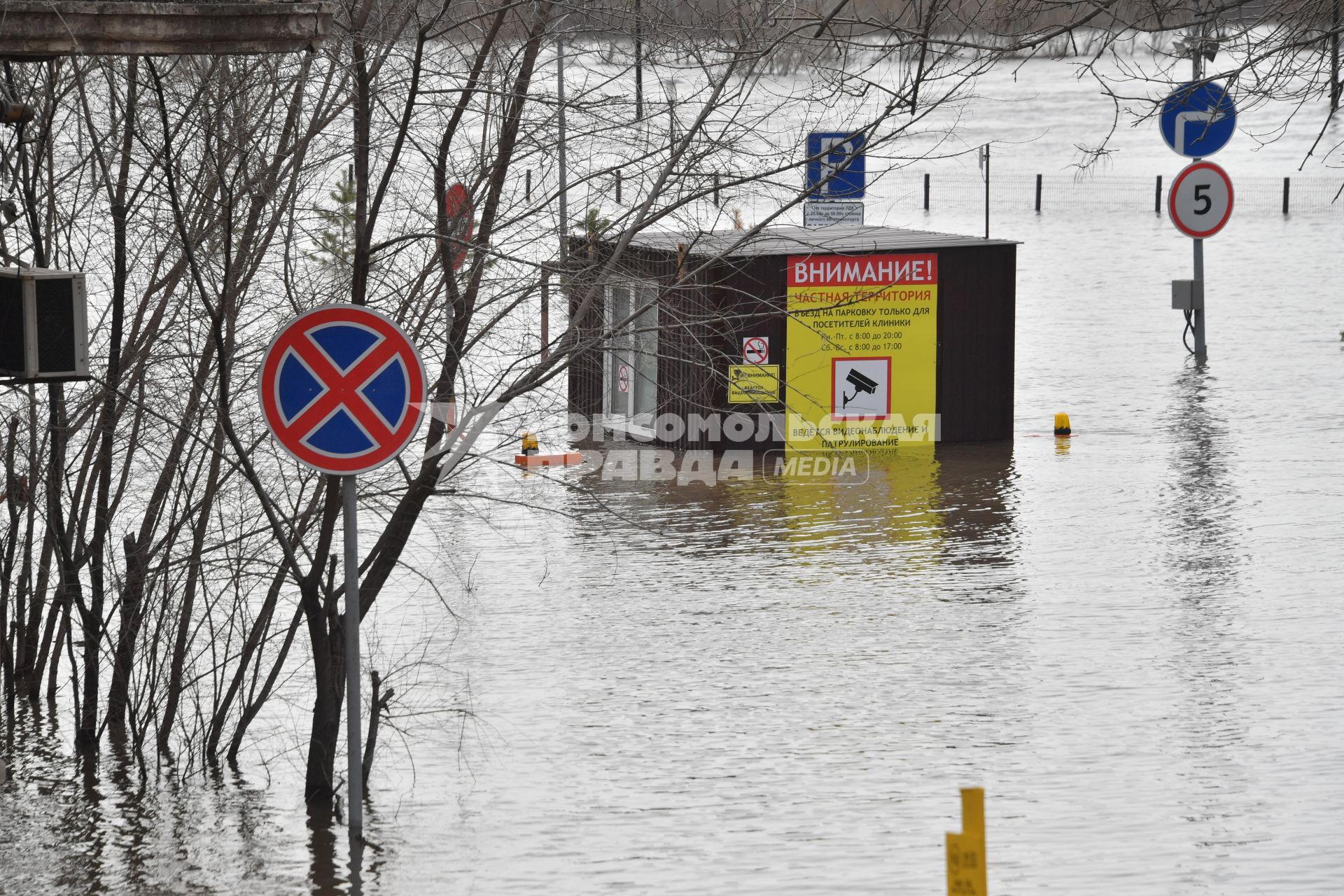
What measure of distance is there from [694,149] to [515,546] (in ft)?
18.2

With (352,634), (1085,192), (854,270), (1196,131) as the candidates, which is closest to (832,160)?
(352,634)

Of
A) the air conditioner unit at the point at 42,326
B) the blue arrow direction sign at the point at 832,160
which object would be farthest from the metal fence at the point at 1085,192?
the air conditioner unit at the point at 42,326

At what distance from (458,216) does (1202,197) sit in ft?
54.7

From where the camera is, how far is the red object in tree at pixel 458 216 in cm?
755

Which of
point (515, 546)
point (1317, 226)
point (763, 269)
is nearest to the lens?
point (515, 546)

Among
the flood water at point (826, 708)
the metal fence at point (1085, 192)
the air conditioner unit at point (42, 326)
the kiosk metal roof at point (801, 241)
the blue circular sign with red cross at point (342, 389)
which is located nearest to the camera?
the air conditioner unit at point (42, 326)

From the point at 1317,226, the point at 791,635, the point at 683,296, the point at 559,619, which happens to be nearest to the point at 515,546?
the point at 559,619

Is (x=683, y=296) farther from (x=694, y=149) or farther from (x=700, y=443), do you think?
(x=700, y=443)

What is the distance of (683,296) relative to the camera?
8.95 m

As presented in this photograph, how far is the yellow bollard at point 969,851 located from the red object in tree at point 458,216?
3.70 metres

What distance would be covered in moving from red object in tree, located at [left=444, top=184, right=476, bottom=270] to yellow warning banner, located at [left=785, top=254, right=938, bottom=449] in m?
8.89

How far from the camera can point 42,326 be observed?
627cm

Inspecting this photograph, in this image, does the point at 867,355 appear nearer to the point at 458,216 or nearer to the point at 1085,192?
the point at 458,216

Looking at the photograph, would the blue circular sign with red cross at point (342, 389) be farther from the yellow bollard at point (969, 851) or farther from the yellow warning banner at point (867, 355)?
the yellow warning banner at point (867, 355)
